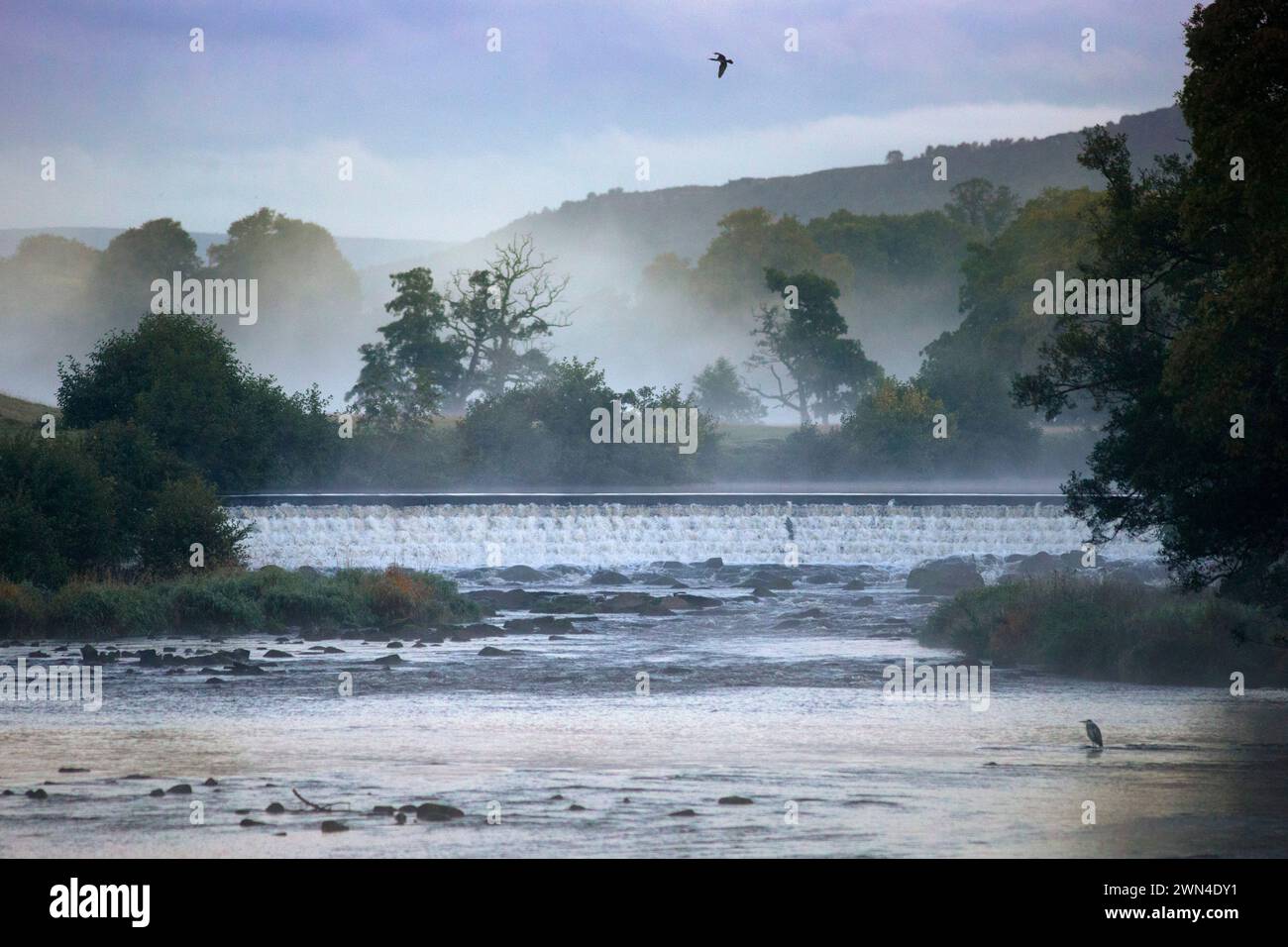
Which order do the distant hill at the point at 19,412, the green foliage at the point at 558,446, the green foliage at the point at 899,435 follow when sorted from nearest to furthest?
the distant hill at the point at 19,412, the green foliage at the point at 558,446, the green foliage at the point at 899,435

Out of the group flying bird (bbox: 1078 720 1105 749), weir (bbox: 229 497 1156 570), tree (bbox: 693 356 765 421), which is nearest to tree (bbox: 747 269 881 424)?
tree (bbox: 693 356 765 421)

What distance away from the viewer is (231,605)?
32.2 metres

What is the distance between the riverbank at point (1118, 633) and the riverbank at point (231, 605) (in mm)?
10368

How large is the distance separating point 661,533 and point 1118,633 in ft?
71.6

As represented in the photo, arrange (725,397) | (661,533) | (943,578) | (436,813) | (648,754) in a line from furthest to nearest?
1. (725,397)
2. (661,533)
3. (943,578)
4. (648,754)
5. (436,813)

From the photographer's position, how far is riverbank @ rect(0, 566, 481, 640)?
102ft

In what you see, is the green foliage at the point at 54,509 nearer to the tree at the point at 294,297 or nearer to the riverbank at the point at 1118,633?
the riverbank at the point at 1118,633

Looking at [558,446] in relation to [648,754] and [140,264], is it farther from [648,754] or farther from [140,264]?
[140,264]

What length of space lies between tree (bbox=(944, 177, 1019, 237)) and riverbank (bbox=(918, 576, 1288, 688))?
114361mm

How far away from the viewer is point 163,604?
32.2m

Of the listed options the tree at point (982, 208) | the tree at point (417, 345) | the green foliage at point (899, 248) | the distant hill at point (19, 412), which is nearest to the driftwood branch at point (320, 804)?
the distant hill at point (19, 412)

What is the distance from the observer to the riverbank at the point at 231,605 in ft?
102

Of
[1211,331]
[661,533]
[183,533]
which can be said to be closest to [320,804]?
[1211,331]

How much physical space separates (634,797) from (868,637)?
15478mm
